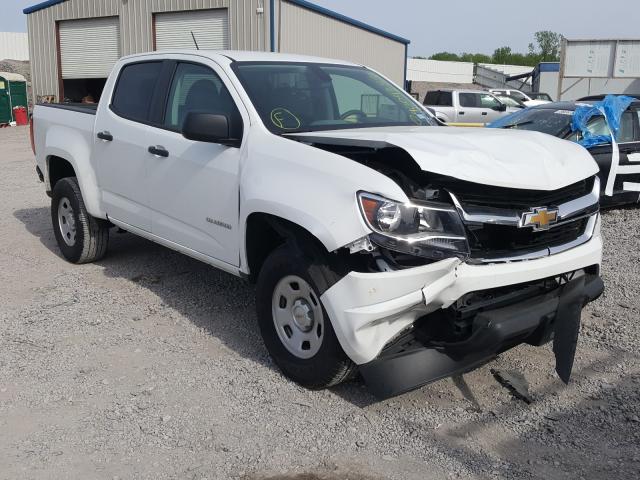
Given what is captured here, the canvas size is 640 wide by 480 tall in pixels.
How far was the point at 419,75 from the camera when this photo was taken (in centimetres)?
4950

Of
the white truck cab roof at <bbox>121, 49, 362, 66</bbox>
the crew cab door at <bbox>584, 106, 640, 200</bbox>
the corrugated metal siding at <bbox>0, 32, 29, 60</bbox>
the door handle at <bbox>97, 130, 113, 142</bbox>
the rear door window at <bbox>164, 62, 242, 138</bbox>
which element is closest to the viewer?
the rear door window at <bbox>164, 62, 242, 138</bbox>

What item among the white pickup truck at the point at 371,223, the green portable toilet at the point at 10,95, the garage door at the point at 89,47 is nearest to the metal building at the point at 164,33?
the garage door at the point at 89,47

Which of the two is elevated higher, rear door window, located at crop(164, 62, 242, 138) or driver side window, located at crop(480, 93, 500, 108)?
rear door window, located at crop(164, 62, 242, 138)

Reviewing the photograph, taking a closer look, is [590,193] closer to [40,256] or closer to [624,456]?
[624,456]

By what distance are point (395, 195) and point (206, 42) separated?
1963 centimetres

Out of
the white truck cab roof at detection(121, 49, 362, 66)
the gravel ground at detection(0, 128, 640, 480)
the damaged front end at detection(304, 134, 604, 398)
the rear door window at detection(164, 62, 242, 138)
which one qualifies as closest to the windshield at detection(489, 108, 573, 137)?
the gravel ground at detection(0, 128, 640, 480)

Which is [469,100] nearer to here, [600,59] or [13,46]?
[600,59]

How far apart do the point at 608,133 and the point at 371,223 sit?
669cm

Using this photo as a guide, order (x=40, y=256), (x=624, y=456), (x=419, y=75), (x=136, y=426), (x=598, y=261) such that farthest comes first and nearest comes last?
(x=419, y=75) → (x=40, y=256) → (x=598, y=261) → (x=136, y=426) → (x=624, y=456)

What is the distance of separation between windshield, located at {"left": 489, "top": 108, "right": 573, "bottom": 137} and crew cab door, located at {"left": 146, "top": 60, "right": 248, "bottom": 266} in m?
5.56

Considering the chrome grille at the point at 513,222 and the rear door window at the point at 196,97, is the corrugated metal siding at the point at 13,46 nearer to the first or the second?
the rear door window at the point at 196,97

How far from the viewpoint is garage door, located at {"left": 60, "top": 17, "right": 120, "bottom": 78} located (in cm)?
2364

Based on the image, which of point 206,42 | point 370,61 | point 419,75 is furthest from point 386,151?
point 419,75

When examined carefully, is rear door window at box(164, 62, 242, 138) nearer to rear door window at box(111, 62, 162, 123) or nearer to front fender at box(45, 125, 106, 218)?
rear door window at box(111, 62, 162, 123)
